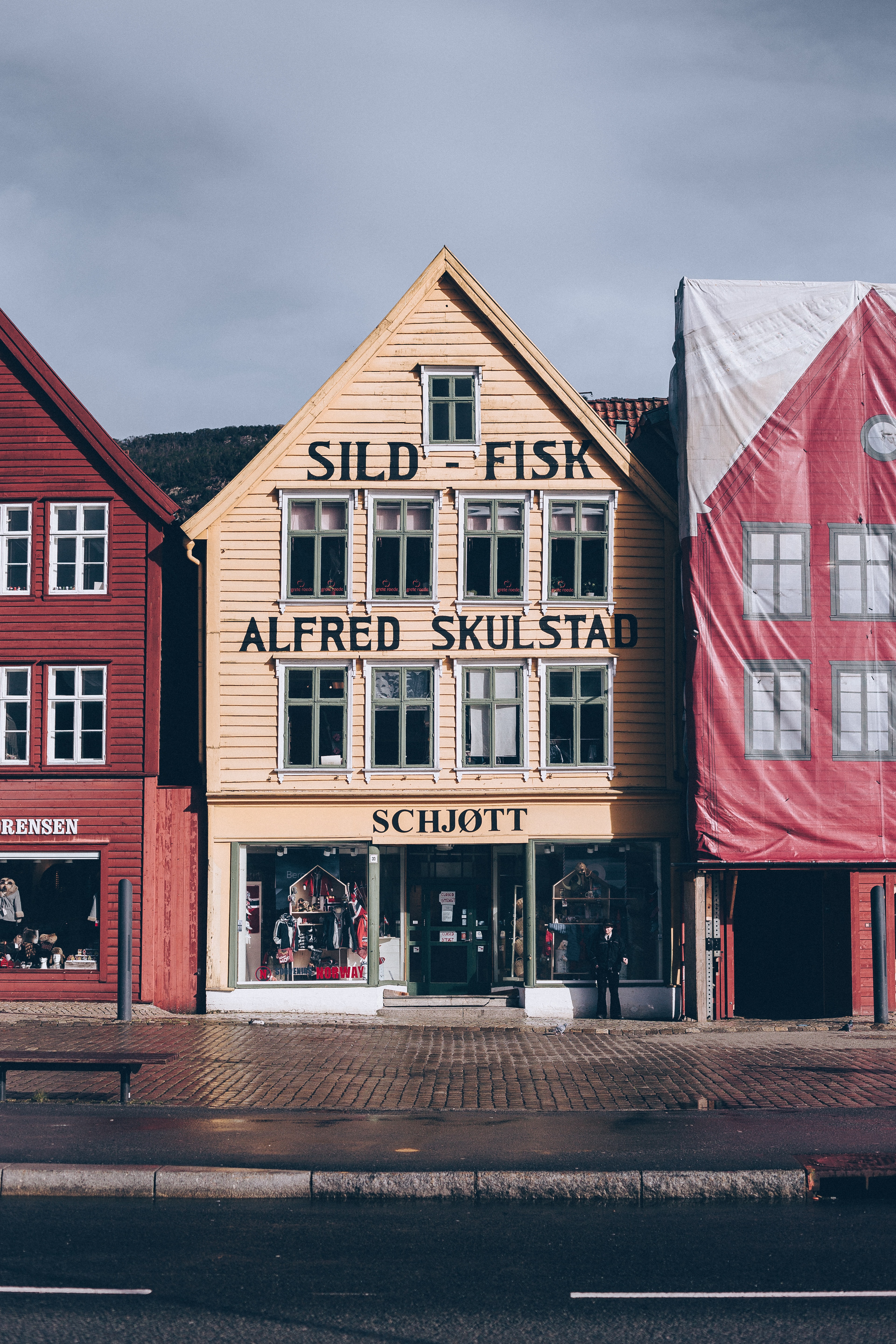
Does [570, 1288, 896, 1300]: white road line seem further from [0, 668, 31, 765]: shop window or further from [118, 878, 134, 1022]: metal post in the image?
[0, 668, 31, 765]: shop window

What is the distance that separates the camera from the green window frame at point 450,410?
2355 cm

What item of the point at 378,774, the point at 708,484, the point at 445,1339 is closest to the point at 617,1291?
the point at 445,1339

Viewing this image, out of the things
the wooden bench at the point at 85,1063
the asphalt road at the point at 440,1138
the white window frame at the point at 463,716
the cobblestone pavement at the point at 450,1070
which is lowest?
the cobblestone pavement at the point at 450,1070

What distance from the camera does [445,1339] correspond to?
23.5ft

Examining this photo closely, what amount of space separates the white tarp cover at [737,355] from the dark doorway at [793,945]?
7.29 metres

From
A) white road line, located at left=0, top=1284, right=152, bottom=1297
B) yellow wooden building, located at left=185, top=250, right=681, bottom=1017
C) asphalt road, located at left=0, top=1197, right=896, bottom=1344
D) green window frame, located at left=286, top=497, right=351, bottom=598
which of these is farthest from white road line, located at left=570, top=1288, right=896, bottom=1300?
green window frame, located at left=286, top=497, right=351, bottom=598

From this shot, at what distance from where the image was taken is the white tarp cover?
22609 mm

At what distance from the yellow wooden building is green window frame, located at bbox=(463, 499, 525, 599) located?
4 cm

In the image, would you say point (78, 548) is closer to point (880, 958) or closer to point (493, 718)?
point (493, 718)

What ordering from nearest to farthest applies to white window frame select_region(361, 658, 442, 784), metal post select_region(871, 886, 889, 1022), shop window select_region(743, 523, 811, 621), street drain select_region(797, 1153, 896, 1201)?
street drain select_region(797, 1153, 896, 1201) < metal post select_region(871, 886, 889, 1022) < shop window select_region(743, 523, 811, 621) < white window frame select_region(361, 658, 442, 784)

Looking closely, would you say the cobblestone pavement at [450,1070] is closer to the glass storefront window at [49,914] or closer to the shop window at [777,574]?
the glass storefront window at [49,914]

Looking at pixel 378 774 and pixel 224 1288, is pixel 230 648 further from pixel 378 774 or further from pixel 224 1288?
pixel 224 1288

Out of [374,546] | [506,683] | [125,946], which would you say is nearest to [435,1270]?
[125,946]

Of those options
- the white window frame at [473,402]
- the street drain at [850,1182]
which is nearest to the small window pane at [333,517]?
the white window frame at [473,402]
